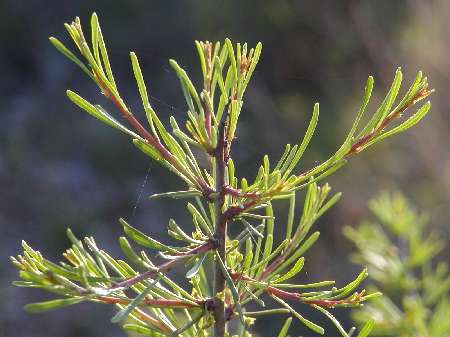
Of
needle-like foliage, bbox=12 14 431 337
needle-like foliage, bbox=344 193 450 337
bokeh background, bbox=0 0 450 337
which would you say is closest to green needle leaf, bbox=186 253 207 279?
needle-like foliage, bbox=12 14 431 337

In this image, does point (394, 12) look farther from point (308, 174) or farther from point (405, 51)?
point (308, 174)

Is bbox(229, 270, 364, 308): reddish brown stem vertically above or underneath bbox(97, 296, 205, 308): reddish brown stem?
above

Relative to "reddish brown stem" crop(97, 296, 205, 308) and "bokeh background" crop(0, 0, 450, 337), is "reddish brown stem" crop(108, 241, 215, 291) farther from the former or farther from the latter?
"bokeh background" crop(0, 0, 450, 337)

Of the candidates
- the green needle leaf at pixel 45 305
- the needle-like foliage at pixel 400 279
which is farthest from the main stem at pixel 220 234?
the needle-like foliage at pixel 400 279

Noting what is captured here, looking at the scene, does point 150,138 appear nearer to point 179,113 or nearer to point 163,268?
point 163,268

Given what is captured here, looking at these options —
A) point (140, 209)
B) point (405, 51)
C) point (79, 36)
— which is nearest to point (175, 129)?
point (79, 36)

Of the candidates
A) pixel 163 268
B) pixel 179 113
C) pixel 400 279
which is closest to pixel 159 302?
pixel 163 268

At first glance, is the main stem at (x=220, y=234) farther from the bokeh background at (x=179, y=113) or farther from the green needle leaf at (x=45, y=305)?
the bokeh background at (x=179, y=113)
